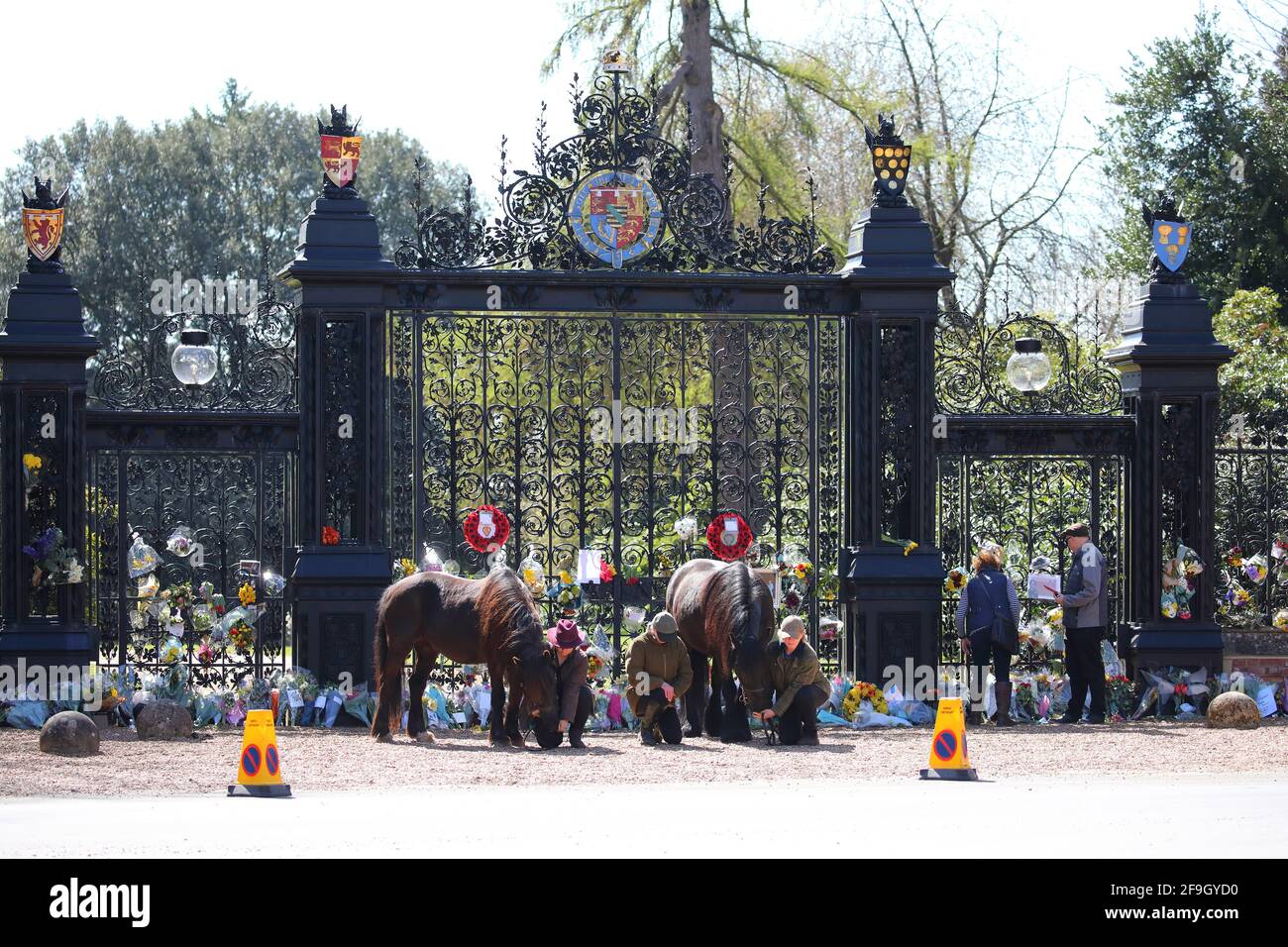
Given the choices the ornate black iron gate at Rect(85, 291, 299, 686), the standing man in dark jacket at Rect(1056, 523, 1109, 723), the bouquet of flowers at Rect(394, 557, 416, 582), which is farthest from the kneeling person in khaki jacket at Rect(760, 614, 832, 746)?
the ornate black iron gate at Rect(85, 291, 299, 686)

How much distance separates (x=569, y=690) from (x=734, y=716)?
1.27m

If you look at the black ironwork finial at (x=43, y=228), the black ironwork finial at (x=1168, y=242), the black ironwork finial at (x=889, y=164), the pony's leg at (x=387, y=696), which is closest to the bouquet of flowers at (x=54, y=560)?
the black ironwork finial at (x=43, y=228)

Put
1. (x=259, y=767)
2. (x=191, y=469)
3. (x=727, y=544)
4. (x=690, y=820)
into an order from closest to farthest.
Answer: (x=690, y=820)
(x=259, y=767)
(x=191, y=469)
(x=727, y=544)

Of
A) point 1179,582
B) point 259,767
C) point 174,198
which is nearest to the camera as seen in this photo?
point 259,767

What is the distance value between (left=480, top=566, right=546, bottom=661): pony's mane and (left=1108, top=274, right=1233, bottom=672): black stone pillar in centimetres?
538

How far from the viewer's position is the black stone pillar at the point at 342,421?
14922mm

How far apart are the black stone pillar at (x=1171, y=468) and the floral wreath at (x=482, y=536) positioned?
5235mm

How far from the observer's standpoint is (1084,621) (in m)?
15.3

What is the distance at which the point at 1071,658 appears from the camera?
15.4 m

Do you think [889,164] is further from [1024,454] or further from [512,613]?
[512,613]

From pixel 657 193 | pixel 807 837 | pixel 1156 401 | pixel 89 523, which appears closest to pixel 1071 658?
pixel 1156 401

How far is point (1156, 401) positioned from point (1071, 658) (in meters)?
2.29

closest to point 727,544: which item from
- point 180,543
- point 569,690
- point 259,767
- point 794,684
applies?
point 794,684

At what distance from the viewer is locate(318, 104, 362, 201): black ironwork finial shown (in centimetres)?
1513
